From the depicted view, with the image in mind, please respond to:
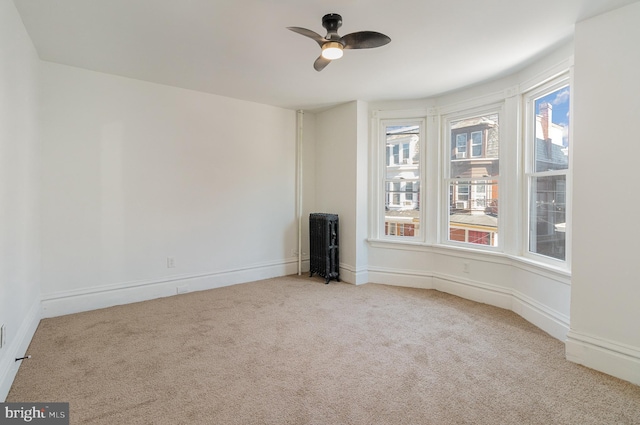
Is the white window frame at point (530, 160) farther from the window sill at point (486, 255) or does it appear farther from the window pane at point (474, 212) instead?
the window pane at point (474, 212)

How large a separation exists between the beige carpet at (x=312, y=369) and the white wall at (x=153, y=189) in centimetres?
53

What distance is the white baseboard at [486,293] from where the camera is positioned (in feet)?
9.47

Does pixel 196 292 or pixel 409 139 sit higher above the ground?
pixel 409 139

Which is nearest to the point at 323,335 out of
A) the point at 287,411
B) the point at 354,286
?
the point at 287,411

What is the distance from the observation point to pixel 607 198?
2273 mm

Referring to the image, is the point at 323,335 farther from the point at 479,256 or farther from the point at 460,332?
the point at 479,256

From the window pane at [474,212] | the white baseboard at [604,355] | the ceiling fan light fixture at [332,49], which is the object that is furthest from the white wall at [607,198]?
the ceiling fan light fixture at [332,49]

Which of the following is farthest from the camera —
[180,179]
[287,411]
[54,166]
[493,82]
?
[180,179]

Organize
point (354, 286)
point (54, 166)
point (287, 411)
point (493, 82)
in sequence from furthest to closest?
point (354, 286), point (493, 82), point (54, 166), point (287, 411)

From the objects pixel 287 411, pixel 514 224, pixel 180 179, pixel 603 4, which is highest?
pixel 603 4

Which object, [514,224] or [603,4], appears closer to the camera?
[603,4]

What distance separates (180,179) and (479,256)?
3.82m

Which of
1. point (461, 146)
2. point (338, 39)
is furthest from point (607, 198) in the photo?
point (338, 39)

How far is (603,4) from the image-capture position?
7.16 ft
